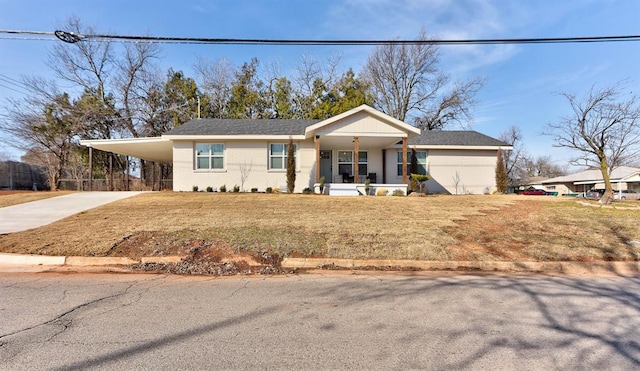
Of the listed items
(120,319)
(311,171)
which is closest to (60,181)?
(311,171)

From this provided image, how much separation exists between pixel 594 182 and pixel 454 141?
40.1 metres

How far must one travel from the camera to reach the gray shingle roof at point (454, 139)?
20.0 meters

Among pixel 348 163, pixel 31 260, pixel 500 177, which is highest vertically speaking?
pixel 348 163

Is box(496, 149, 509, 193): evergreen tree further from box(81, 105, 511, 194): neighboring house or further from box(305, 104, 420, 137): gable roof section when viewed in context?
box(305, 104, 420, 137): gable roof section

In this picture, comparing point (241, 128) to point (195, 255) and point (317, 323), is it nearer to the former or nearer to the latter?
point (195, 255)

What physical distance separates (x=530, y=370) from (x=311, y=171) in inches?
624

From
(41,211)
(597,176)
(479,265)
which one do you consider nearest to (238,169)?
(41,211)

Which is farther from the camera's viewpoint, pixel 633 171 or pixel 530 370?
pixel 633 171

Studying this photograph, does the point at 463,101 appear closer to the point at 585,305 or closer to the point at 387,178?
the point at 387,178

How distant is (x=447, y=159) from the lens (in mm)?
20188

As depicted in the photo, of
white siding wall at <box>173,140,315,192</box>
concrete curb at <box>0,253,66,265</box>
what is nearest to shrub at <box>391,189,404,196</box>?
white siding wall at <box>173,140,315,192</box>

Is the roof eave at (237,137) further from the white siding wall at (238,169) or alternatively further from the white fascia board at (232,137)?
the white siding wall at (238,169)

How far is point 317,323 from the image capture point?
3660 mm

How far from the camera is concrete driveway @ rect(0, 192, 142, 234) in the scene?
8.90 meters
